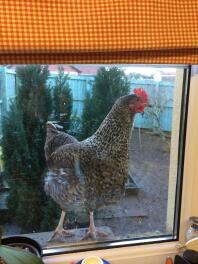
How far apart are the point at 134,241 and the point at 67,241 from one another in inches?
9.0

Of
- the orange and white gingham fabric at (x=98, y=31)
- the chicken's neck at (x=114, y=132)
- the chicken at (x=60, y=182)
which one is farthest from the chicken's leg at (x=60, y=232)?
the orange and white gingham fabric at (x=98, y=31)

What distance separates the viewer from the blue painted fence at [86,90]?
0.92 meters

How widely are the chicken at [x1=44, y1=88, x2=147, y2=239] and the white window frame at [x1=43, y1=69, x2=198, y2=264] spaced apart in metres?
0.15

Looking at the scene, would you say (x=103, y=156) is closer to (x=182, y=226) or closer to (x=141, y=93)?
(x=141, y=93)

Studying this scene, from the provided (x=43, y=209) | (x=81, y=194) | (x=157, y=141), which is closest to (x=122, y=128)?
(x=157, y=141)

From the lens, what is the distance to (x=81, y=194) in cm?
105

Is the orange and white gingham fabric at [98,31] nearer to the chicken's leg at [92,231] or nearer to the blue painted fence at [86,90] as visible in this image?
the blue painted fence at [86,90]

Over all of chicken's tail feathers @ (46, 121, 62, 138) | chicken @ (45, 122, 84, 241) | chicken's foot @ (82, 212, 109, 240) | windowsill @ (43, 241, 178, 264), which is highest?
chicken's tail feathers @ (46, 121, 62, 138)

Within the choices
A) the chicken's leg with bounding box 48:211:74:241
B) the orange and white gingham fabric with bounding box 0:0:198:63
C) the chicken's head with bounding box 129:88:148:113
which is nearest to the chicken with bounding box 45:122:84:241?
the chicken's leg with bounding box 48:211:74:241

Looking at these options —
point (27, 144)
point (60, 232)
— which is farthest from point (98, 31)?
point (60, 232)

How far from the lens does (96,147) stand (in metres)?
1.02

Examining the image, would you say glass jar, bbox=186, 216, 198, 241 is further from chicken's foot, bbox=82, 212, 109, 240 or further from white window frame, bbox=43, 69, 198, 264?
chicken's foot, bbox=82, 212, 109, 240

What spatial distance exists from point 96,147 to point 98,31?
1.50ft

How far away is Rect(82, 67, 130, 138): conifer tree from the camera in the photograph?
979 millimetres
